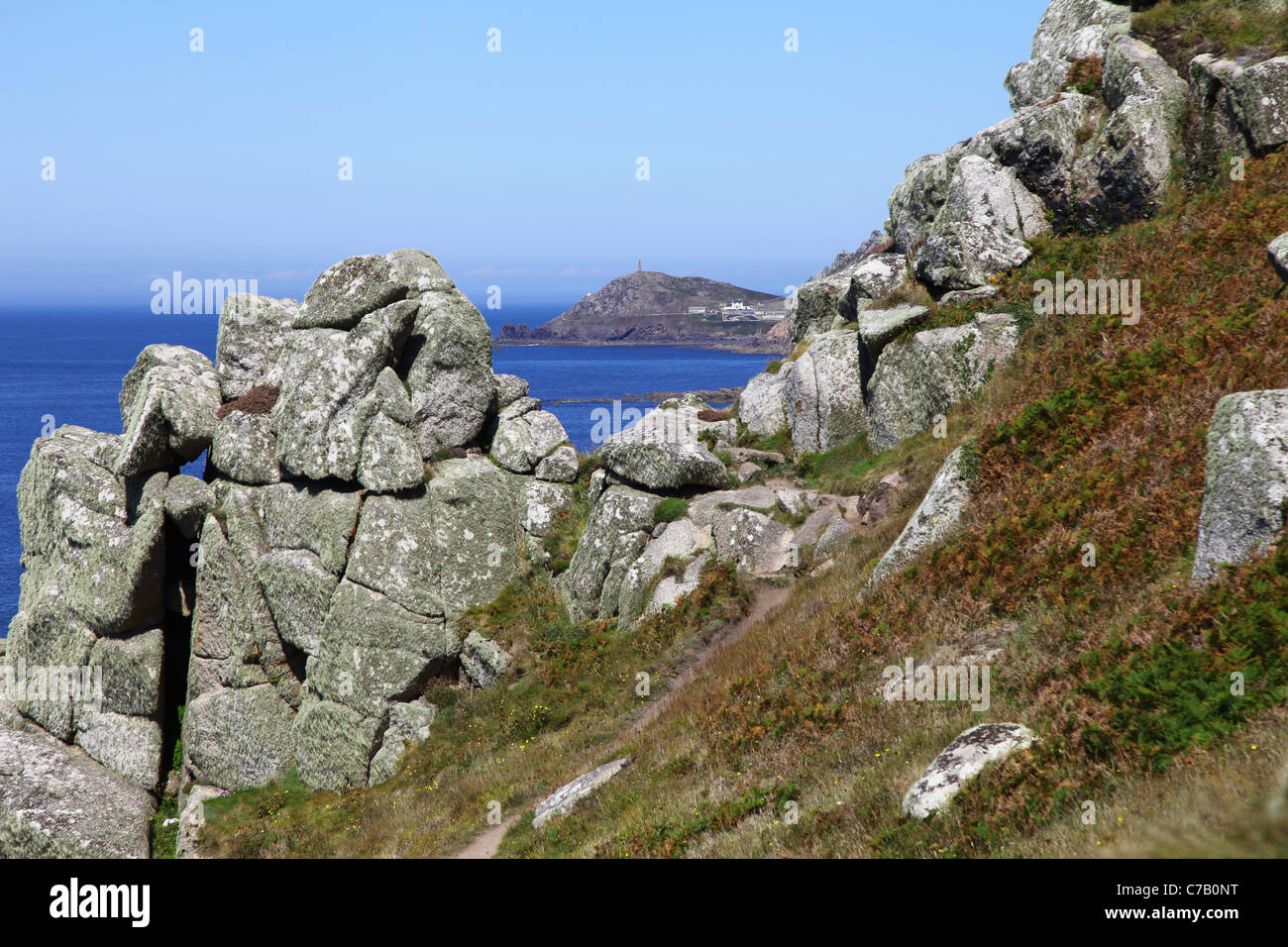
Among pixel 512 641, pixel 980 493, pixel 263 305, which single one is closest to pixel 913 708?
pixel 980 493

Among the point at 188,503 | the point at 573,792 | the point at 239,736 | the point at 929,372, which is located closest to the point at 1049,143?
the point at 929,372

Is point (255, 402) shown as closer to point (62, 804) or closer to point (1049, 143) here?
point (62, 804)

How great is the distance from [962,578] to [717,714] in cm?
588

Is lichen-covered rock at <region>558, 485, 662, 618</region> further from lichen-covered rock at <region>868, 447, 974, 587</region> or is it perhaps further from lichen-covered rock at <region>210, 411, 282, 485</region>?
lichen-covered rock at <region>210, 411, 282, 485</region>

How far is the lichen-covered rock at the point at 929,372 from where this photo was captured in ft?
89.0

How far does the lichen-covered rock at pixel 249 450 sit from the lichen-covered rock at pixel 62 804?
12.9 m

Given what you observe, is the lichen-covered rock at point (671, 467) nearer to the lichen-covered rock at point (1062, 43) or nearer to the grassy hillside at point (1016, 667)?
the grassy hillside at point (1016, 667)

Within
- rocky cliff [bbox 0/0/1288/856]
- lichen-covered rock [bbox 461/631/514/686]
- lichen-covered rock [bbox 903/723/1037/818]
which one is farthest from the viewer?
lichen-covered rock [bbox 461/631/514/686]

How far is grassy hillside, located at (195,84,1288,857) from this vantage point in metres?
9.84

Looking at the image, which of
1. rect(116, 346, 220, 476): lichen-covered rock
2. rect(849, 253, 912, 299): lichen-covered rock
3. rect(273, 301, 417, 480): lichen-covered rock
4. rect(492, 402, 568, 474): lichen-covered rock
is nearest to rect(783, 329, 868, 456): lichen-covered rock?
rect(849, 253, 912, 299): lichen-covered rock

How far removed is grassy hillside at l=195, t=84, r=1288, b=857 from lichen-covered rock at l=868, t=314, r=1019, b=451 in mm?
850

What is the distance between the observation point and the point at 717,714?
17766 millimetres

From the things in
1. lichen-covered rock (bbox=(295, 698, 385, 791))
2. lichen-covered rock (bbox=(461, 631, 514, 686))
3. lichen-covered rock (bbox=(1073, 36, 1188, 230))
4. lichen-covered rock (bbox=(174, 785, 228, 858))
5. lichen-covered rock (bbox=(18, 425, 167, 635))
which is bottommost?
lichen-covered rock (bbox=(174, 785, 228, 858))

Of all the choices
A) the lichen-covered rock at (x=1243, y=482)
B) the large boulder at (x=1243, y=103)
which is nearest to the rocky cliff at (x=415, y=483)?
the large boulder at (x=1243, y=103)
